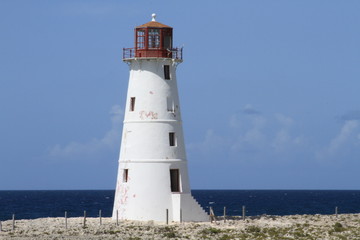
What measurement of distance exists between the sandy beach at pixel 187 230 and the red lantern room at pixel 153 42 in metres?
10.4

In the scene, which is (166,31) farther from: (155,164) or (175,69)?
(155,164)

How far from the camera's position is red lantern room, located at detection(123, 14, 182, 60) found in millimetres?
53406

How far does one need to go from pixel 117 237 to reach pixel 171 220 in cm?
651

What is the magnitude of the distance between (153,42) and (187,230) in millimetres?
12187

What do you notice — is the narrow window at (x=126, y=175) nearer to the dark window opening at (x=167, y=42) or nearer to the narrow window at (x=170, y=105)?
the narrow window at (x=170, y=105)

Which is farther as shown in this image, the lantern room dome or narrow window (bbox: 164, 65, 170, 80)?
narrow window (bbox: 164, 65, 170, 80)

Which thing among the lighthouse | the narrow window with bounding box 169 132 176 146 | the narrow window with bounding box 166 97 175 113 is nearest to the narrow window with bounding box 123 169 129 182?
the lighthouse

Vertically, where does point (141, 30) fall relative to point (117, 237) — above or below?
above

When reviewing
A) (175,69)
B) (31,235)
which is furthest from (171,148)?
(31,235)

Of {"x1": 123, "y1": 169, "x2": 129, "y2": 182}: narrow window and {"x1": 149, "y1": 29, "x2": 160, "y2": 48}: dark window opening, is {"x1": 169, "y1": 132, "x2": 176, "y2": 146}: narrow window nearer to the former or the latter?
{"x1": 123, "y1": 169, "x2": 129, "y2": 182}: narrow window

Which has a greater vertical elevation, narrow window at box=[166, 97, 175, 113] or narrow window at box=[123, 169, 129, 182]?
narrow window at box=[166, 97, 175, 113]

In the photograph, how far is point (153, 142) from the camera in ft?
173

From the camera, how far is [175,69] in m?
54.4

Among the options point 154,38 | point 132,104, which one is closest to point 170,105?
point 132,104
